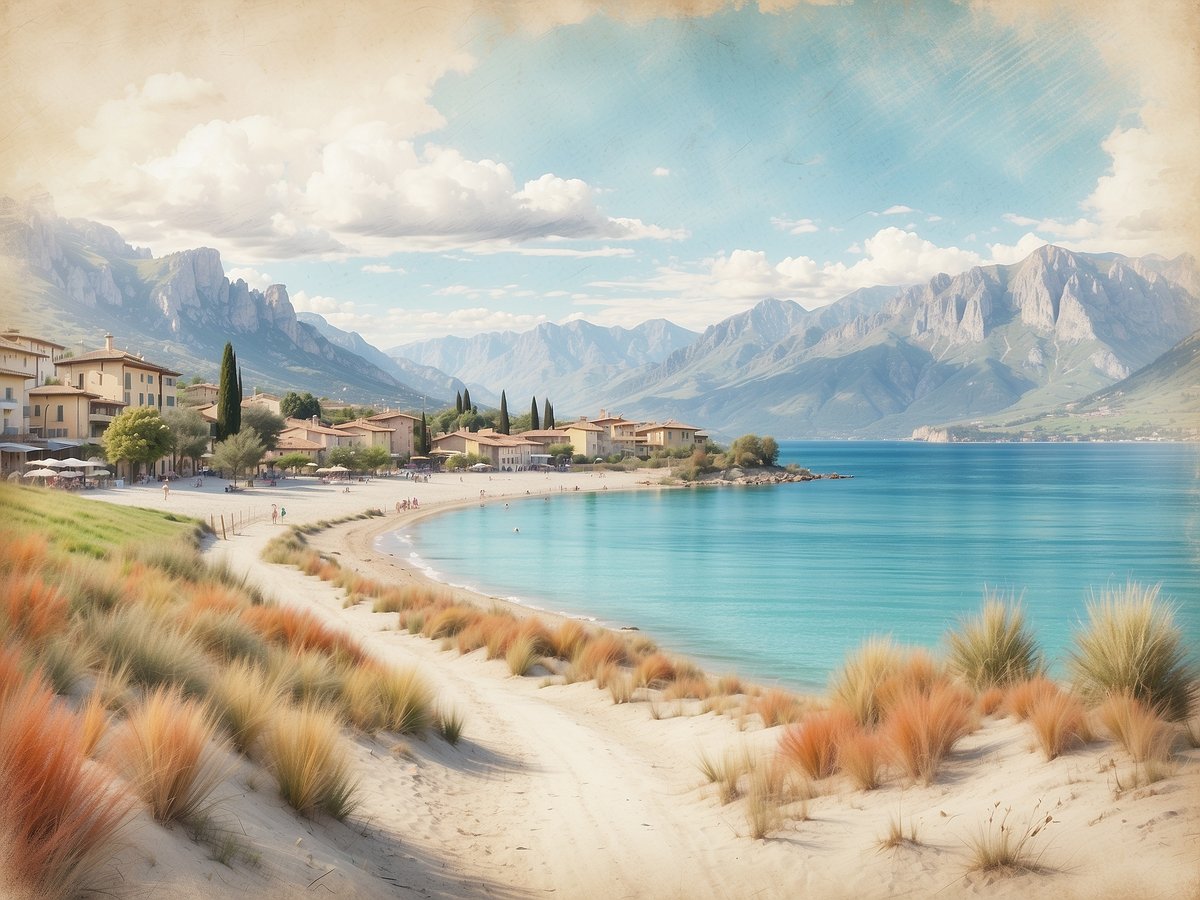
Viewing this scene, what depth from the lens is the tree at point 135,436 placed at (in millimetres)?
45750

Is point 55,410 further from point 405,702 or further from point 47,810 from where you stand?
point 47,810

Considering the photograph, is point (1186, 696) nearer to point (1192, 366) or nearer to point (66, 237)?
point (1192, 366)

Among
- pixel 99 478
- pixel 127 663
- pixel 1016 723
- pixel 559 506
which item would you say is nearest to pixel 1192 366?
pixel 1016 723

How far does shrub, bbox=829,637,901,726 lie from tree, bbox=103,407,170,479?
47.8 meters

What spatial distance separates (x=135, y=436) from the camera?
150ft

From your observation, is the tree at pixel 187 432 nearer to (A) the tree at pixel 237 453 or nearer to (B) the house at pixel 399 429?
(A) the tree at pixel 237 453

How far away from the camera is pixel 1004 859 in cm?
335

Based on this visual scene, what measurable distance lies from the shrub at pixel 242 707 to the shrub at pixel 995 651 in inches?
202

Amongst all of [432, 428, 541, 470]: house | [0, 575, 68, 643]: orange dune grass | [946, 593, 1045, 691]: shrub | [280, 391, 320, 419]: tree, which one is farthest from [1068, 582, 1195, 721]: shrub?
[280, 391, 320, 419]: tree

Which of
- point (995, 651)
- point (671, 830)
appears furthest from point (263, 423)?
point (671, 830)

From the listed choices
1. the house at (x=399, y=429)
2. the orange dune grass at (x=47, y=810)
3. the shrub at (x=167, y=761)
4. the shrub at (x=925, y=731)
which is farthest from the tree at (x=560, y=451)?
the orange dune grass at (x=47, y=810)

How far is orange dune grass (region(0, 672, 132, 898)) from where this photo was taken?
2.13 meters

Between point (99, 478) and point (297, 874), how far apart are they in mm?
49158

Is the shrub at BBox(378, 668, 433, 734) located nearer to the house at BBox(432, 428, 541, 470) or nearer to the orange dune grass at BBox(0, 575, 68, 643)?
the orange dune grass at BBox(0, 575, 68, 643)
